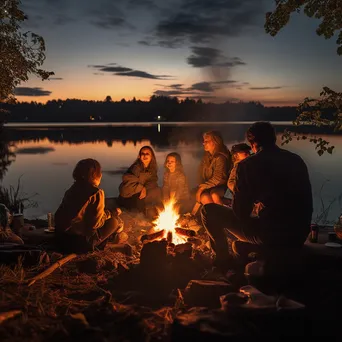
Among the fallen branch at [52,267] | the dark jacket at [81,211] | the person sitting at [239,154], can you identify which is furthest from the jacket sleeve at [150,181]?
the fallen branch at [52,267]

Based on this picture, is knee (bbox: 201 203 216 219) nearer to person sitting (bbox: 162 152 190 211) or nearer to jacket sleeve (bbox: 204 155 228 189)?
jacket sleeve (bbox: 204 155 228 189)

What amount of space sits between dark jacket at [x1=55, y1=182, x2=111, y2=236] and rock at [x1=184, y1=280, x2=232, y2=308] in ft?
6.80

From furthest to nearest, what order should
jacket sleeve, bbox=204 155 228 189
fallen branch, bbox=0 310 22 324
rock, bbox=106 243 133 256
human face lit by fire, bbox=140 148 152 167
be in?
human face lit by fire, bbox=140 148 152 167 → jacket sleeve, bbox=204 155 228 189 → rock, bbox=106 243 133 256 → fallen branch, bbox=0 310 22 324

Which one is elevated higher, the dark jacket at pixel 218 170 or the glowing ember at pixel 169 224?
the dark jacket at pixel 218 170

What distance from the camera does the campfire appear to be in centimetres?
738

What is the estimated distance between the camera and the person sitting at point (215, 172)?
9078mm

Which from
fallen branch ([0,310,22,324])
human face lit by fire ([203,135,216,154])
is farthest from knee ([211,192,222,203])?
fallen branch ([0,310,22,324])

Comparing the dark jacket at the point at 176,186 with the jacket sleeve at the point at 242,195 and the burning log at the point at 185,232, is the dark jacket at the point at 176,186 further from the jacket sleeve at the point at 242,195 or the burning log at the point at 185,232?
the jacket sleeve at the point at 242,195

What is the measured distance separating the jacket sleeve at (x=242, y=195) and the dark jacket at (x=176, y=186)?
4.32m

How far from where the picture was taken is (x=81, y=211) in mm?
6332

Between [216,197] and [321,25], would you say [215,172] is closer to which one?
[216,197]

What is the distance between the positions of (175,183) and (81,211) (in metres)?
3.77

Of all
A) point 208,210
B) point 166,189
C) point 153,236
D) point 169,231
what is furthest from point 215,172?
point 208,210

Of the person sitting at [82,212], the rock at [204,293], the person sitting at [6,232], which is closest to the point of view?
the rock at [204,293]
